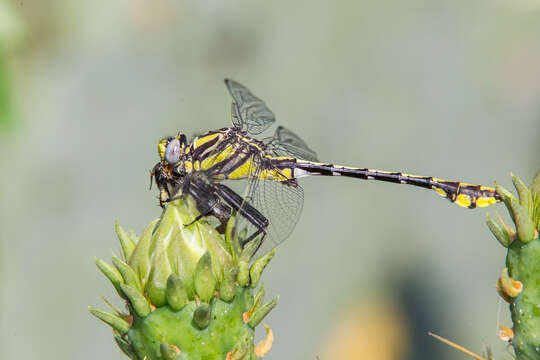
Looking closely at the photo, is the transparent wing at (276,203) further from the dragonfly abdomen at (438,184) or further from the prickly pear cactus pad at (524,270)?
the prickly pear cactus pad at (524,270)

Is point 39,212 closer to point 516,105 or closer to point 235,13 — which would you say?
point 235,13

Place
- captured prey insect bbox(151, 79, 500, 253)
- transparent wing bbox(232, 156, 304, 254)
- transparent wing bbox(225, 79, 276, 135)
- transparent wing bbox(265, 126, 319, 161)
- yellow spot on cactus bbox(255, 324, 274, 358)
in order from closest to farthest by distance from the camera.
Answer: yellow spot on cactus bbox(255, 324, 274, 358)
captured prey insect bbox(151, 79, 500, 253)
transparent wing bbox(232, 156, 304, 254)
transparent wing bbox(265, 126, 319, 161)
transparent wing bbox(225, 79, 276, 135)

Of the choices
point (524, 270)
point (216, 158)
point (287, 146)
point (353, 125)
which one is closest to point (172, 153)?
point (216, 158)

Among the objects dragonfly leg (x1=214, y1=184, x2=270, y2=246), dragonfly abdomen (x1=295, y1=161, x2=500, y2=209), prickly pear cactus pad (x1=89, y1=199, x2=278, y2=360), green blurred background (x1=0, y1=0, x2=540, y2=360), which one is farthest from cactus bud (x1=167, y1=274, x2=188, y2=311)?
green blurred background (x1=0, y1=0, x2=540, y2=360)

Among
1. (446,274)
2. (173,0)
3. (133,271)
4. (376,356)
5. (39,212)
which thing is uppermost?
(173,0)

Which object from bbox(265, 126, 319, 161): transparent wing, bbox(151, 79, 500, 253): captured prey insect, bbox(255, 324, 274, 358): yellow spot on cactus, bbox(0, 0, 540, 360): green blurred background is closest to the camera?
bbox(255, 324, 274, 358): yellow spot on cactus

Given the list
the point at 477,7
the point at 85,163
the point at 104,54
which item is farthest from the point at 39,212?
the point at 477,7

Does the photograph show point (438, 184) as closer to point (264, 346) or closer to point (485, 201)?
point (485, 201)

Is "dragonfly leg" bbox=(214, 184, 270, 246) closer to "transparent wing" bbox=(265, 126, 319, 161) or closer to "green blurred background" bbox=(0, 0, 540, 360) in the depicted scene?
"transparent wing" bbox=(265, 126, 319, 161)
